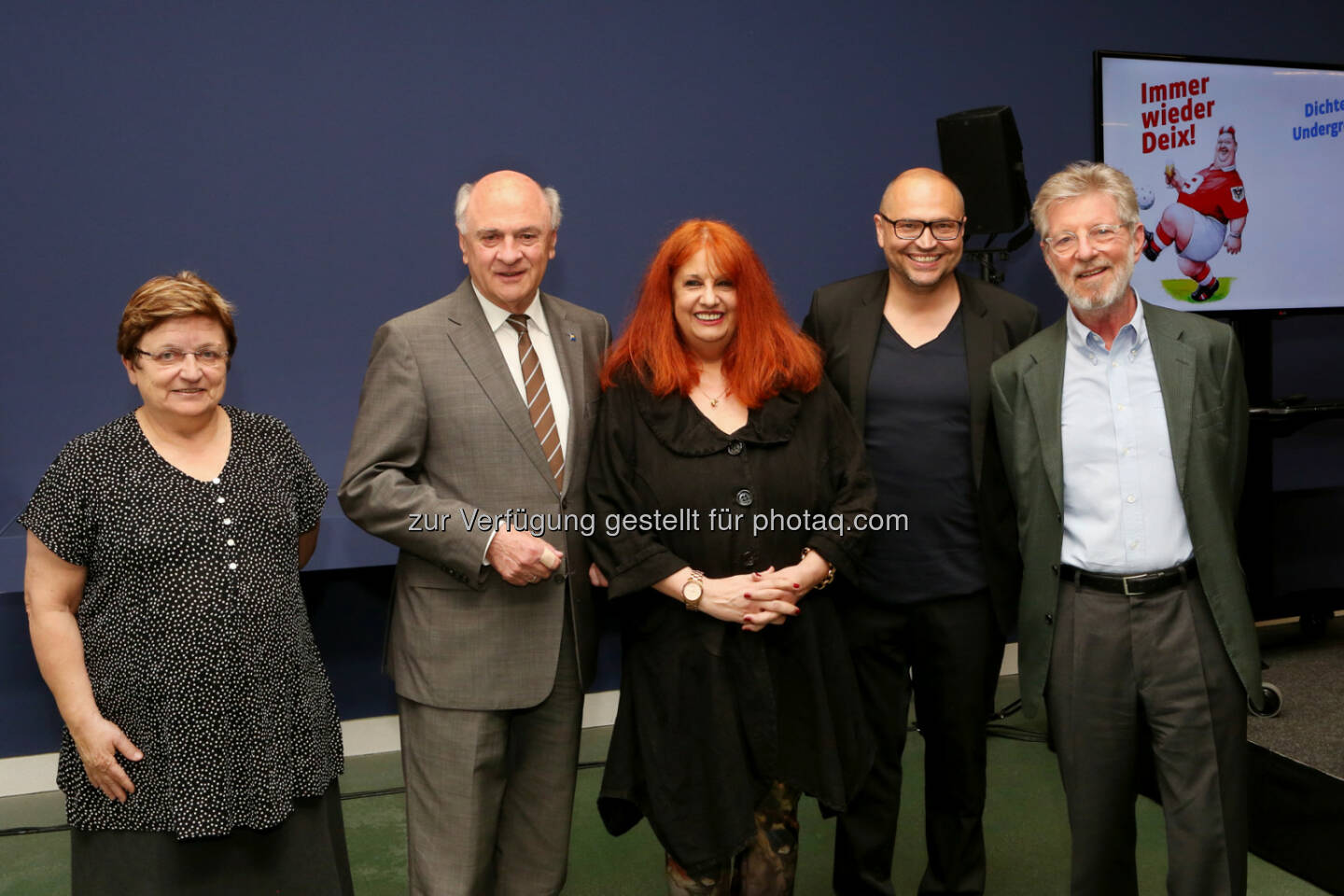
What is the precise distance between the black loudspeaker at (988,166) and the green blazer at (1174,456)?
146 cm

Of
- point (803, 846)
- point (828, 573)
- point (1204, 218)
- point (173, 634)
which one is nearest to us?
point (173, 634)

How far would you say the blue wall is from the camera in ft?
11.9

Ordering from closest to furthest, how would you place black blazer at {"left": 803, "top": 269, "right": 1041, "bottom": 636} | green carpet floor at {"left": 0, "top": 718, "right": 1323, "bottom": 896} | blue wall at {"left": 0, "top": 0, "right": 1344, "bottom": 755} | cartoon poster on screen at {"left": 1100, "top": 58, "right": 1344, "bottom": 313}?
black blazer at {"left": 803, "top": 269, "right": 1041, "bottom": 636}, green carpet floor at {"left": 0, "top": 718, "right": 1323, "bottom": 896}, blue wall at {"left": 0, "top": 0, "right": 1344, "bottom": 755}, cartoon poster on screen at {"left": 1100, "top": 58, "right": 1344, "bottom": 313}

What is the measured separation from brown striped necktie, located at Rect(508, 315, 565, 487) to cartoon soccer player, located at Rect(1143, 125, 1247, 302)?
9.30ft

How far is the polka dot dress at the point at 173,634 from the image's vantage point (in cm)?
201

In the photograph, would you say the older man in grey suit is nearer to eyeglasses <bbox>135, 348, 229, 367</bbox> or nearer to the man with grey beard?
eyeglasses <bbox>135, 348, 229, 367</bbox>

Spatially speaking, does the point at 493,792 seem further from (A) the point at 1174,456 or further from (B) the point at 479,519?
(A) the point at 1174,456

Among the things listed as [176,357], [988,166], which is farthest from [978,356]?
[176,357]

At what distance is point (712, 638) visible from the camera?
227cm

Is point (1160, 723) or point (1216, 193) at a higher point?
point (1216, 193)

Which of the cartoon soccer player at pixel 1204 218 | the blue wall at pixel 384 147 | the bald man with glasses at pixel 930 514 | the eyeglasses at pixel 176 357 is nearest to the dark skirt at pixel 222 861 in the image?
the eyeglasses at pixel 176 357

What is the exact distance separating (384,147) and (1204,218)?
3.08 meters

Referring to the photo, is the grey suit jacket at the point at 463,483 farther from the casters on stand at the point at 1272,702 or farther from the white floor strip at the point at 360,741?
the casters on stand at the point at 1272,702

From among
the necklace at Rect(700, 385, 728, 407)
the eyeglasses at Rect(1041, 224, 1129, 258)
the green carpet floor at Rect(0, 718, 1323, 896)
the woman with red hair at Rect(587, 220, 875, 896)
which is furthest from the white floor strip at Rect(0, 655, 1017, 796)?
the eyeglasses at Rect(1041, 224, 1129, 258)
